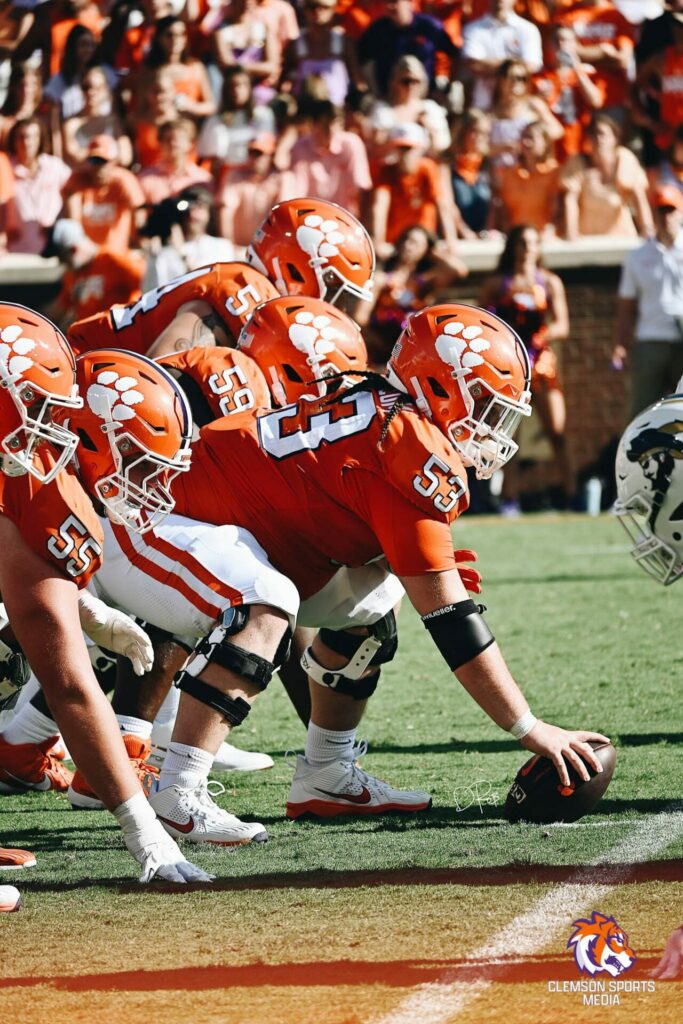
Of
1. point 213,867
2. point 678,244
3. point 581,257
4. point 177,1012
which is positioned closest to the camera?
point 177,1012

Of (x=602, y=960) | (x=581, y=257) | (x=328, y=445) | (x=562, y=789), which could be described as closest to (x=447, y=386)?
(x=328, y=445)

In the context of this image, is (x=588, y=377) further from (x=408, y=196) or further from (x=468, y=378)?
(x=468, y=378)

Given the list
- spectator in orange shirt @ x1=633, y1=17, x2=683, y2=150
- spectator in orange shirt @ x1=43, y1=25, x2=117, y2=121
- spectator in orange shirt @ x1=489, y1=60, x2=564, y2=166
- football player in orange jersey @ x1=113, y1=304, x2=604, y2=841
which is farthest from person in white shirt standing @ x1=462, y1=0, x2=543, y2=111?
football player in orange jersey @ x1=113, y1=304, x2=604, y2=841

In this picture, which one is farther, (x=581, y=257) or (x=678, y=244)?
(x=581, y=257)

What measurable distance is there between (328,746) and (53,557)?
1.36 m

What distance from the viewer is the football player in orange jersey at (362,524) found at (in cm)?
407

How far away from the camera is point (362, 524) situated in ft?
14.2

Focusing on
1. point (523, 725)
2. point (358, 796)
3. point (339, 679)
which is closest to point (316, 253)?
point (339, 679)

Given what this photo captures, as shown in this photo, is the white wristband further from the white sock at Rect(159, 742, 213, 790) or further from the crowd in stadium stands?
the crowd in stadium stands

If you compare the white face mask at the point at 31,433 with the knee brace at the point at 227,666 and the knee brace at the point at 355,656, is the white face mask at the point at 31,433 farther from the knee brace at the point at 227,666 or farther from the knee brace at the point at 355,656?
the knee brace at the point at 355,656

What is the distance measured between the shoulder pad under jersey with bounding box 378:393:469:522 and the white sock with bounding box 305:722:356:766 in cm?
93

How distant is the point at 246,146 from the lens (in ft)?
37.4

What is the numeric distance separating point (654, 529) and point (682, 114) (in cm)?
858

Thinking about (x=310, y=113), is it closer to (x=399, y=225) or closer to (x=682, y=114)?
(x=399, y=225)
